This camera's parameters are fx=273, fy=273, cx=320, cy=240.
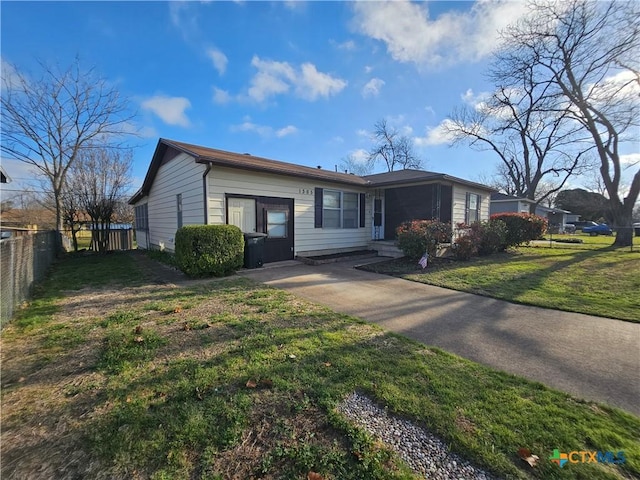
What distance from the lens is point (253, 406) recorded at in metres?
2.16

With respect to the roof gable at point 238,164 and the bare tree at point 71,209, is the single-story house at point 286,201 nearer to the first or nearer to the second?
the roof gable at point 238,164

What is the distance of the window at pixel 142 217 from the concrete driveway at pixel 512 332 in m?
11.8

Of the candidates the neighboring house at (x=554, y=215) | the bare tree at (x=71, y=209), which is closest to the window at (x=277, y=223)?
the bare tree at (x=71, y=209)

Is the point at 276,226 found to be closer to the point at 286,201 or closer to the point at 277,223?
the point at 277,223

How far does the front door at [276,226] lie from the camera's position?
873 cm

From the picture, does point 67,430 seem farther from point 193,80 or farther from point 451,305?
point 193,80

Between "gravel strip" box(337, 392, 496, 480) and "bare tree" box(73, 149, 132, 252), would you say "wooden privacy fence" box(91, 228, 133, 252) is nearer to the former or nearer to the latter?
"bare tree" box(73, 149, 132, 252)

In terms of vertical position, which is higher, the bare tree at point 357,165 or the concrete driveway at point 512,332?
the bare tree at point 357,165

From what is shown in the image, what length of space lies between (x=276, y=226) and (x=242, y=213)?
127 cm

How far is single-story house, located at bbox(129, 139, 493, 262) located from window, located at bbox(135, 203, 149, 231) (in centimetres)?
40

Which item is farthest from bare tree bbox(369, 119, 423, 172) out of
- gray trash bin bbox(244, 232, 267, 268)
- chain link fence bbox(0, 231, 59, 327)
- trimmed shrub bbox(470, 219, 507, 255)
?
chain link fence bbox(0, 231, 59, 327)

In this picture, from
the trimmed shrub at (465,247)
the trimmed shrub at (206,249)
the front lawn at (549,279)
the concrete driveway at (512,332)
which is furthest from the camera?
the trimmed shrub at (465,247)

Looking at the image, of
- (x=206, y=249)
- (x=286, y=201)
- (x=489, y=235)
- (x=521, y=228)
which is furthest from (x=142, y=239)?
(x=521, y=228)

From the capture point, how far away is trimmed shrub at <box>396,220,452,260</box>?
27.9 ft
